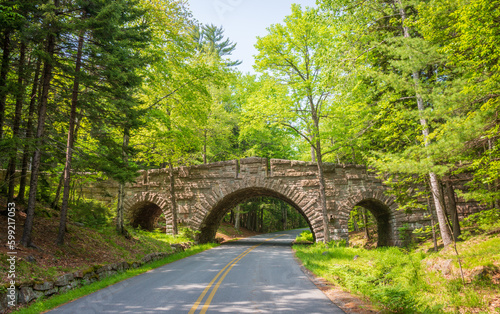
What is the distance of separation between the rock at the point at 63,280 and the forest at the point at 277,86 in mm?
1783

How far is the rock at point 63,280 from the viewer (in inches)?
A: 266

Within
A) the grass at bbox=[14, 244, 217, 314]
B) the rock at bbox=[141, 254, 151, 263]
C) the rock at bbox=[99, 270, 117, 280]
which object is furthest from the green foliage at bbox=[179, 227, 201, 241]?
the rock at bbox=[99, 270, 117, 280]

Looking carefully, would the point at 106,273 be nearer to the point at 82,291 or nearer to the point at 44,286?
the point at 82,291

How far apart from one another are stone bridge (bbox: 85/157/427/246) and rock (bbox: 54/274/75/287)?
11.5 meters

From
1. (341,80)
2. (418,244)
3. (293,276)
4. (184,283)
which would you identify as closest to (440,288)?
(293,276)

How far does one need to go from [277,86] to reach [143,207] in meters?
13.3

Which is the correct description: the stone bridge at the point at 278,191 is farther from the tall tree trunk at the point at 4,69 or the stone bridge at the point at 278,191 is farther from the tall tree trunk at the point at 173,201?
the tall tree trunk at the point at 4,69

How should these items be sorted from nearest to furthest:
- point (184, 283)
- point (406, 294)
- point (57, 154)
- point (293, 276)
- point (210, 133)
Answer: point (406, 294) → point (184, 283) → point (293, 276) → point (57, 154) → point (210, 133)

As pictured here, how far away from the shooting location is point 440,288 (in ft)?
20.8

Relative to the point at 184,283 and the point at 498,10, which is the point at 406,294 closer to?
the point at 184,283

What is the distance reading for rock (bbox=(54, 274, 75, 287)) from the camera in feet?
22.1

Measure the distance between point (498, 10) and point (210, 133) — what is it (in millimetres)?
19315

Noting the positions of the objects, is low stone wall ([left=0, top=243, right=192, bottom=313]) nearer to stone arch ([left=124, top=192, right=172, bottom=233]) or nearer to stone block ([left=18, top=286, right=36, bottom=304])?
stone block ([left=18, top=286, right=36, bottom=304])

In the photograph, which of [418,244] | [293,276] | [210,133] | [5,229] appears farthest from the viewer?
[210,133]
